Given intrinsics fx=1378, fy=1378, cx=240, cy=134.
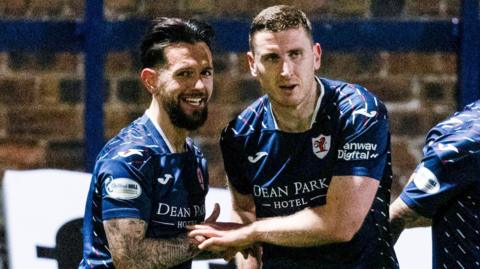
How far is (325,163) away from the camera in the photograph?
14.2ft

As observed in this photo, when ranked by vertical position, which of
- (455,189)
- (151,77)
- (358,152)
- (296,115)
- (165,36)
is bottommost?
(455,189)

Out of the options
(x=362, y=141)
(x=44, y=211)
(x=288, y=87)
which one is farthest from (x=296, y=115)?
(x=44, y=211)

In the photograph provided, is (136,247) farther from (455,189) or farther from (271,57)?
(455,189)

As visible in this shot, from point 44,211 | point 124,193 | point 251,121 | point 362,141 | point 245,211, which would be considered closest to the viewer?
point 124,193

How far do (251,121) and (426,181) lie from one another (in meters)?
0.60

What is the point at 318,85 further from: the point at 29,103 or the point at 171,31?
the point at 29,103

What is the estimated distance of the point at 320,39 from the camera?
5559 millimetres

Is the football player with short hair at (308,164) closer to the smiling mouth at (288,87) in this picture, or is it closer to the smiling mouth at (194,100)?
the smiling mouth at (288,87)

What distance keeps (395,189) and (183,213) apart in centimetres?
168

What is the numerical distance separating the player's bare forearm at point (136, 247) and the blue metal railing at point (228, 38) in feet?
4.49

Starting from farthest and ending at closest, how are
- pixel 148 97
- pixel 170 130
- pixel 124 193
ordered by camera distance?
pixel 148 97
pixel 170 130
pixel 124 193

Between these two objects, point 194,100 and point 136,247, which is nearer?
point 136,247

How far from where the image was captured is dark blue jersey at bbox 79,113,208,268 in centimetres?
419

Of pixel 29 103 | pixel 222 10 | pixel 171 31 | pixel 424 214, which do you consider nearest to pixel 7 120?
pixel 29 103
